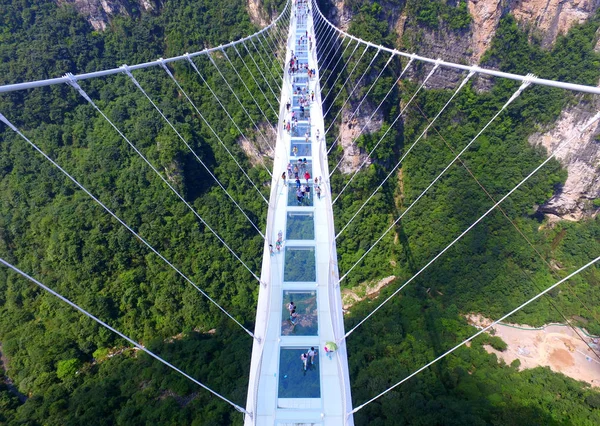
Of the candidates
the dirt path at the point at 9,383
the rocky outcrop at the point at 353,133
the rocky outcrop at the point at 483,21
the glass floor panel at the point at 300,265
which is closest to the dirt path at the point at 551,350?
the rocky outcrop at the point at 353,133

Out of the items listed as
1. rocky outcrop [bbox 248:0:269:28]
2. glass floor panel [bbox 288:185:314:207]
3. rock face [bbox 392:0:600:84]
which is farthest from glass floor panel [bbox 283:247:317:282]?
rocky outcrop [bbox 248:0:269:28]

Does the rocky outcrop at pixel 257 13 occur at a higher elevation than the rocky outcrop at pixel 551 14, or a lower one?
higher

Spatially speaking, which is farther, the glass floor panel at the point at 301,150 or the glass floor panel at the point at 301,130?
the glass floor panel at the point at 301,130

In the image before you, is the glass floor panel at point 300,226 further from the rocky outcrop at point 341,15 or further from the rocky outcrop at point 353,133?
the rocky outcrop at point 341,15

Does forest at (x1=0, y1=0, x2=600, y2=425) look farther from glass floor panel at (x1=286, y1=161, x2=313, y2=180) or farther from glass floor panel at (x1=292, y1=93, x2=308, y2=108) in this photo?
glass floor panel at (x1=292, y1=93, x2=308, y2=108)

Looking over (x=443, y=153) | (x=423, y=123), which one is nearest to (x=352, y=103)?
(x=423, y=123)

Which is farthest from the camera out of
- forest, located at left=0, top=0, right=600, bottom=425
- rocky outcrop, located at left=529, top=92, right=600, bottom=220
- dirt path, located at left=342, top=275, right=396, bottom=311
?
dirt path, located at left=342, top=275, right=396, bottom=311
